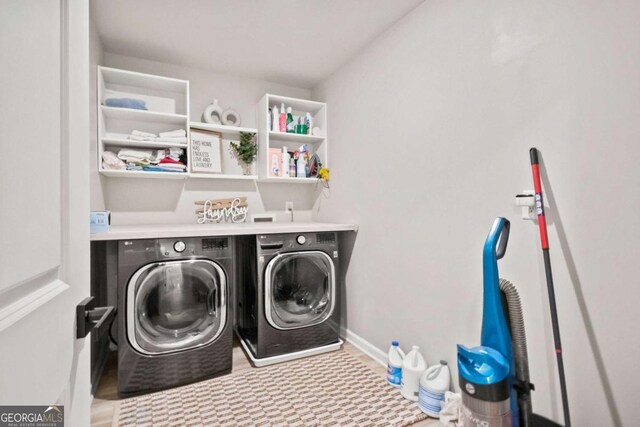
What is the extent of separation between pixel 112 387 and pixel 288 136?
2332 millimetres

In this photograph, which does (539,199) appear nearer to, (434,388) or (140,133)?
(434,388)

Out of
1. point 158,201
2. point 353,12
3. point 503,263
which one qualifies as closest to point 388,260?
point 503,263

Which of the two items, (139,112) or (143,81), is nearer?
(139,112)

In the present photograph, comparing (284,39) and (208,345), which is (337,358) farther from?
(284,39)

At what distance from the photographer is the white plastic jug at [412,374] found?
1813mm

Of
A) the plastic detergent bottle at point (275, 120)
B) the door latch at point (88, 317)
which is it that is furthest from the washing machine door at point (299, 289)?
the door latch at point (88, 317)

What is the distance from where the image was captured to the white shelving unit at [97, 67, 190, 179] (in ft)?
7.51

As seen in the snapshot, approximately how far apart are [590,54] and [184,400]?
2.60 metres

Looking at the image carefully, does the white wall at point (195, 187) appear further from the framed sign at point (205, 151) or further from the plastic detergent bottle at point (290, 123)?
the plastic detergent bottle at point (290, 123)

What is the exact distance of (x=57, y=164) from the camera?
1.62 feet

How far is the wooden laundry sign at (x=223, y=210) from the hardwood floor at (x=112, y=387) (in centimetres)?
111

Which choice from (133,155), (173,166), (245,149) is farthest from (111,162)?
(245,149)

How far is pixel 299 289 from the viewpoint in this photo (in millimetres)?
2439

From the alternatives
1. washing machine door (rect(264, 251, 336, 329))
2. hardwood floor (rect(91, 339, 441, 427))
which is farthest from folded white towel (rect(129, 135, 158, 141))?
hardwood floor (rect(91, 339, 441, 427))
